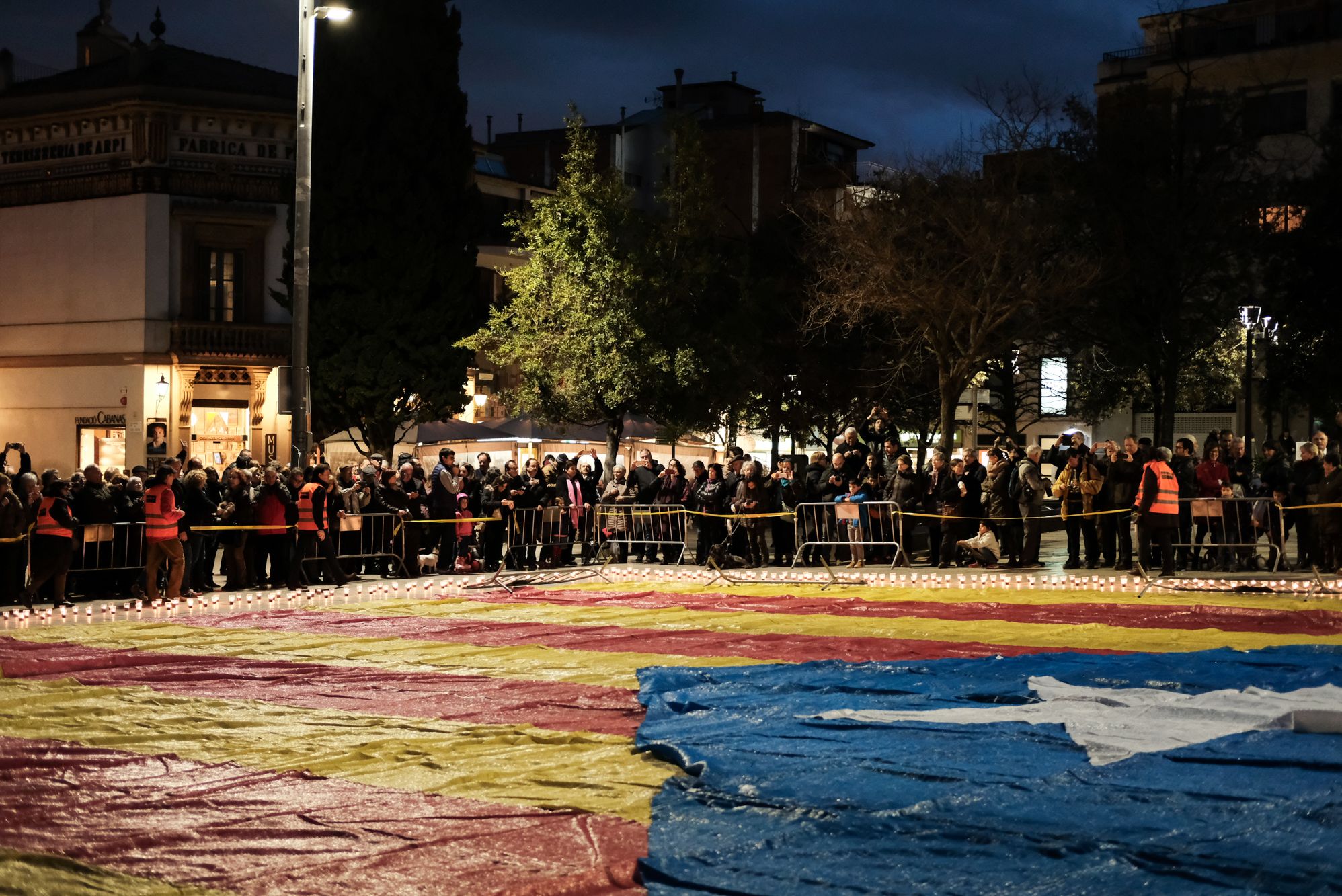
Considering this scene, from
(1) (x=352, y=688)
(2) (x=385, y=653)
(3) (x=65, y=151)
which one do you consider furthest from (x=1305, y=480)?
(3) (x=65, y=151)

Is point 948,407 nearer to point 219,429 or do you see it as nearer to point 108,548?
point 108,548

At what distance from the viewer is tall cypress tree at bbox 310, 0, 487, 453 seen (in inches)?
1345

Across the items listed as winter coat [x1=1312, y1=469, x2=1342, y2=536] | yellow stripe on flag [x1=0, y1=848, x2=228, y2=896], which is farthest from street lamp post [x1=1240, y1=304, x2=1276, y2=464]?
yellow stripe on flag [x1=0, y1=848, x2=228, y2=896]

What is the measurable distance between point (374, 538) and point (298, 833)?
13767 millimetres

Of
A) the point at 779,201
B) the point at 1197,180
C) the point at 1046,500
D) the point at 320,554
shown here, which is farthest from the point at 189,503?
the point at 1046,500

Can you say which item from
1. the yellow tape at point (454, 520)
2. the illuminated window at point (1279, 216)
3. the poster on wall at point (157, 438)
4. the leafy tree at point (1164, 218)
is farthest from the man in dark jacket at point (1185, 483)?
the poster on wall at point (157, 438)

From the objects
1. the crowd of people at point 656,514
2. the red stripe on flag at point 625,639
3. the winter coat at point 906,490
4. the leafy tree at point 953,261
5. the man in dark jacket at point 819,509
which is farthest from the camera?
the leafy tree at point 953,261

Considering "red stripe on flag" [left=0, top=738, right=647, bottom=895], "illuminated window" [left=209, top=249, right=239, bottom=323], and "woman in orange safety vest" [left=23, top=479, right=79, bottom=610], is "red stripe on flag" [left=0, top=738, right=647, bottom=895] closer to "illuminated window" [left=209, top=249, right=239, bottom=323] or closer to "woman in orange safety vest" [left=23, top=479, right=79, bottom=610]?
"woman in orange safety vest" [left=23, top=479, right=79, bottom=610]

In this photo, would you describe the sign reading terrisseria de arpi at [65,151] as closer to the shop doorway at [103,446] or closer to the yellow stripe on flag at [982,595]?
the shop doorway at [103,446]

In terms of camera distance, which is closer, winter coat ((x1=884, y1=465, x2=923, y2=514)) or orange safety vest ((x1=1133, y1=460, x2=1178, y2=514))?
orange safety vest ((x1=1133, y1=460, x2=1178, y2=514))

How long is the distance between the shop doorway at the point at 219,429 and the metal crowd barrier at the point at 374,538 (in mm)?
17453

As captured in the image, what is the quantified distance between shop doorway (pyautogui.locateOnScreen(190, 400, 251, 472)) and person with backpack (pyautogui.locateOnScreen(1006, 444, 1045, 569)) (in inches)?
878

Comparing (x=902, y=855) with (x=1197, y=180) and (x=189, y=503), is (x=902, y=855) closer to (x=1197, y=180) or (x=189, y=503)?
(x=189, y=503)

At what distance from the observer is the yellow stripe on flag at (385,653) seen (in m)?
10.8
